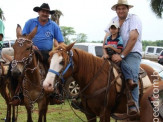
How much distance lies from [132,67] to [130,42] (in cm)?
49

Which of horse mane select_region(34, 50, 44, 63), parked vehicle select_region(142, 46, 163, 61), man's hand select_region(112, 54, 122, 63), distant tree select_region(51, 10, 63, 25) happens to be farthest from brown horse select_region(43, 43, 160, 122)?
parked vehicle select_region(142, 46, 163, 61)

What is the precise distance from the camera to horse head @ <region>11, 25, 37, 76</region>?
499 centimetres

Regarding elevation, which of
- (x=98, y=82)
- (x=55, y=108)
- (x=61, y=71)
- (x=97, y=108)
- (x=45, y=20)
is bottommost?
(x=55, y=108)

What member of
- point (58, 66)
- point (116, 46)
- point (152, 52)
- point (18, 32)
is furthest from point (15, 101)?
point (152, 52)

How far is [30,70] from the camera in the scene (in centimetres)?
564

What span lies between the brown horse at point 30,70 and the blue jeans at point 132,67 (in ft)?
6.43

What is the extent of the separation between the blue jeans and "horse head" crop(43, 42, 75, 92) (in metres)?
1.15

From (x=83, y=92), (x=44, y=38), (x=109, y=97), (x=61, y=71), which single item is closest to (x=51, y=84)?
(x=61, y=71)

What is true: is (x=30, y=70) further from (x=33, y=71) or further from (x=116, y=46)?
(x=116, y=46)

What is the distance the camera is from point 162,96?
2.94 metres

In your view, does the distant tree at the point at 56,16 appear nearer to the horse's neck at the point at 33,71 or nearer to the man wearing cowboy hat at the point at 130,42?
the horse's neck at the point at 33,71

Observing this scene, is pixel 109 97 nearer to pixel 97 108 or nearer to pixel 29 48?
pixel 97 108

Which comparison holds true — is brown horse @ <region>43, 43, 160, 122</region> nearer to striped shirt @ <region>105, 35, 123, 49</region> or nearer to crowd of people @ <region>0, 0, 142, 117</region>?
crowd of people @ <region>0, 0, 142, 117</region>

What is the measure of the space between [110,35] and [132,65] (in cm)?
78
